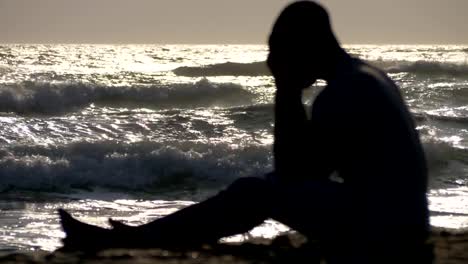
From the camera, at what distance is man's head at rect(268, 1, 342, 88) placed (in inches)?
126

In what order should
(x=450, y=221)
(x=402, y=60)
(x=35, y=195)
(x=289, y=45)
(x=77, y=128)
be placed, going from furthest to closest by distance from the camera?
(x=402, y=60), (x=77, y=128), (x=35, y=195), (x=450, y=221), (x=289, y=45)

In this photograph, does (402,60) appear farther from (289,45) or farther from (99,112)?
(289,45)

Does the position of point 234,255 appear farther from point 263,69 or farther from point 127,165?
point 263,69

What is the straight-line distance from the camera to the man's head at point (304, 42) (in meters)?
3.21

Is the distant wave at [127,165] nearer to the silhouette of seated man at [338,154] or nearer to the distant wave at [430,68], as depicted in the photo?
the silhouette of seated man at [338,154]

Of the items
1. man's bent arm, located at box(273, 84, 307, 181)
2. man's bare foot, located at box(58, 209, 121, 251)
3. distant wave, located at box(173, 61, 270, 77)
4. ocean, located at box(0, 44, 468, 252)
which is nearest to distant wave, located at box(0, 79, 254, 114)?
ocean, located at box(0, 44, 468, 252)

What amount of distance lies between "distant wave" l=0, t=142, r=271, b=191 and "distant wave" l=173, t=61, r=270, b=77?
1404cm

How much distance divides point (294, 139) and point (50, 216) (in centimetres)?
530

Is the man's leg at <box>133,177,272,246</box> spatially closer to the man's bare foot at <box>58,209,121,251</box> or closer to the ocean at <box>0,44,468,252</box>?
the man's bare foot at <box>58,209,121,251</box>

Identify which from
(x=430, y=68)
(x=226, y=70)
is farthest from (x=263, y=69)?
(x=430, y=68)

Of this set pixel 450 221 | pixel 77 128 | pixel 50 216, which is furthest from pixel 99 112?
pixel 450 221

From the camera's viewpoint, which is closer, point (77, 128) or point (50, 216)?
point (50, 216)

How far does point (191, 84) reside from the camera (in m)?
23.7

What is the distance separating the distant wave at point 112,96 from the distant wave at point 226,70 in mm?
3960
